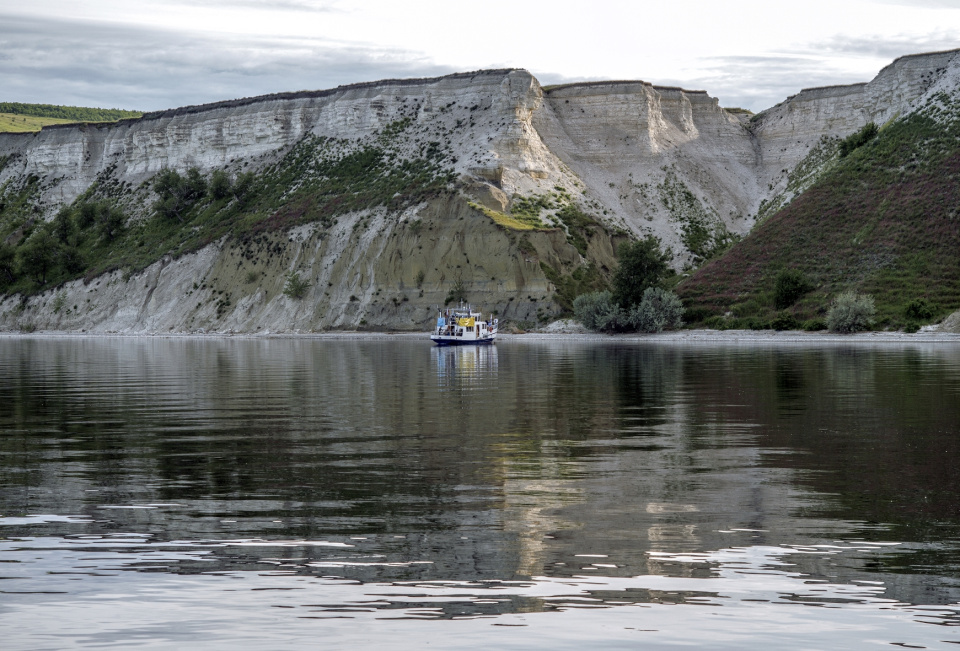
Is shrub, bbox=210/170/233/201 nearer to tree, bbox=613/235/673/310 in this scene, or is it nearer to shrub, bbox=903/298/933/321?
tree, bbox=613/235/673/310

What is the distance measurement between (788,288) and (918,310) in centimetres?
1247

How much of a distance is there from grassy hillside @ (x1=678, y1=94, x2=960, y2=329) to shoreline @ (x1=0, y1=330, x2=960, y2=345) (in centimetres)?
316

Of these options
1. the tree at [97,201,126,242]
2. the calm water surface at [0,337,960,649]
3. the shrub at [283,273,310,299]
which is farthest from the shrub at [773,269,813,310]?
the tree at [97,201,126,242]

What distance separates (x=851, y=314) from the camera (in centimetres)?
8262

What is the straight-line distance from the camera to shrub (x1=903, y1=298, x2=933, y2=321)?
8138 cm

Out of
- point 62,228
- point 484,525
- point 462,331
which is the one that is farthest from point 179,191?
point 484,525

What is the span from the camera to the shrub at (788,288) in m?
91.7

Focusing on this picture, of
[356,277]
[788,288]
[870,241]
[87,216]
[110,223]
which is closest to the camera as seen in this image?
[788,288]

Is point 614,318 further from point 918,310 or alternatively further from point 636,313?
point 918,310

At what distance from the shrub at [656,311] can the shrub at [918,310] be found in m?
20.6

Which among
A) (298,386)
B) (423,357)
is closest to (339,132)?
(423,357)

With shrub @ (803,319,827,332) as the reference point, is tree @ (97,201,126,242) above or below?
above

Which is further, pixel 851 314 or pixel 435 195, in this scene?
pixel 435 195

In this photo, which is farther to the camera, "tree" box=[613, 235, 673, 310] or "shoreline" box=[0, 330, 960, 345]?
"tree" box=[613, 235, 673, 310]
